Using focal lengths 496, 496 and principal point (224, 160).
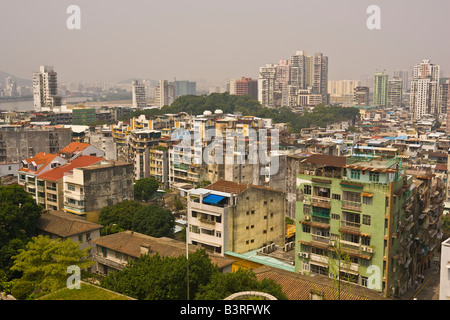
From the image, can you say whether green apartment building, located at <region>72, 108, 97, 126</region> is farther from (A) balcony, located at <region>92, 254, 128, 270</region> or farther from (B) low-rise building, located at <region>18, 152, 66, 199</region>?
(A) balcony, located at <region>92, 254, 128, 270</region>

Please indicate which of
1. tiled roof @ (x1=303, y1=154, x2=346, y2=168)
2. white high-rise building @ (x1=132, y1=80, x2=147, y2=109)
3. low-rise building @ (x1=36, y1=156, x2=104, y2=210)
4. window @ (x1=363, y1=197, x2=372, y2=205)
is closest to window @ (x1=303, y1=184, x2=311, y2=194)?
tiled roof @ (x1=303, y1=154, x2=346, y2=168)

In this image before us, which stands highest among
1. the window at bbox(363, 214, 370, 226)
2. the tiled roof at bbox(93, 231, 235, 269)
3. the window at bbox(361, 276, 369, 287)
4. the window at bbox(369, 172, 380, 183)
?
the window at bbox(369, 172, 380, 183)

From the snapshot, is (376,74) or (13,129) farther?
(376,74)

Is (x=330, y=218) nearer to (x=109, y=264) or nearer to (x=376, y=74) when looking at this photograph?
(x=109, y=264)

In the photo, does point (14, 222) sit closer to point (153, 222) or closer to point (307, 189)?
point (153, 222)

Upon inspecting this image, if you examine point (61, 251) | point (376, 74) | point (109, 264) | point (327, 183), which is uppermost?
point (376, 74)

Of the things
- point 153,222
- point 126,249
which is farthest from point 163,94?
point 126,249

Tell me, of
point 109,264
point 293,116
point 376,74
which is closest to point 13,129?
point 109,264
